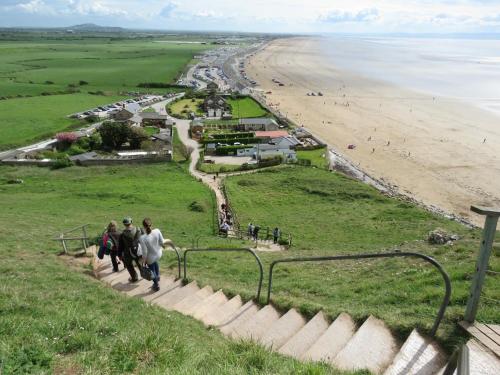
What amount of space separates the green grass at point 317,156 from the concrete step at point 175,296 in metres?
34.7

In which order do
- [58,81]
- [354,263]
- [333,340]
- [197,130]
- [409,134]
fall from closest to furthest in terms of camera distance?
[333,340] < [354,263] < [409,134] < [197,130] < [58,81]

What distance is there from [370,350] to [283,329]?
1.50 m

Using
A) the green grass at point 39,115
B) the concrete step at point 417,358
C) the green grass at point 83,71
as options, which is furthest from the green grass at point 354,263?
the green grass at point 83,71

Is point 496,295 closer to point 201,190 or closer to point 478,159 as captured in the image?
point 201,190

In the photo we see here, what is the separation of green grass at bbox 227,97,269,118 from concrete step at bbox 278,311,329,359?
63.2 m

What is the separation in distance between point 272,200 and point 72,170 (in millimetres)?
21528

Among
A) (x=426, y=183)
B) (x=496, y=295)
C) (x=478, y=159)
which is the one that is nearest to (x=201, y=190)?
(x=426, y=183)

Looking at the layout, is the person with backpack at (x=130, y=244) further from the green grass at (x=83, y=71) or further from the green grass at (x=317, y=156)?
the green grass at (x=83, y=71)

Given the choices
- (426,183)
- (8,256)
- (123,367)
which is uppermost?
(123,367)

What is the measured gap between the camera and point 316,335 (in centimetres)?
576

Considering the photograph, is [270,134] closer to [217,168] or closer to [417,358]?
[217,168]

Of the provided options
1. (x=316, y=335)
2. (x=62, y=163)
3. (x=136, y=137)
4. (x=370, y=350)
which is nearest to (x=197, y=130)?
(x=136, y=137)

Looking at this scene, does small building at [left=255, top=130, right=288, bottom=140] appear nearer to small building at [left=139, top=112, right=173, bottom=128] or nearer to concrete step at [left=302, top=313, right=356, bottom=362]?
small building at [left=139, top=112, right=173, bottom=128]

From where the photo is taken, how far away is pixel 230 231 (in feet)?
80.0
